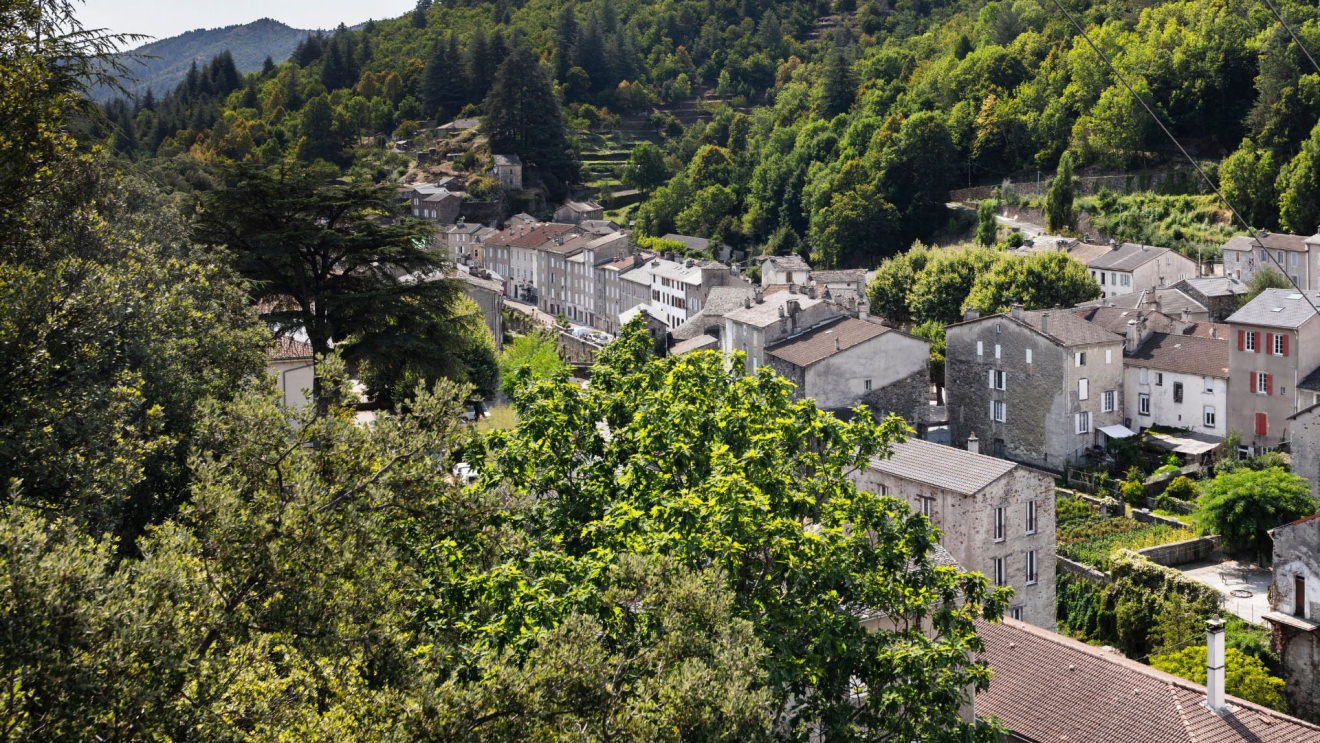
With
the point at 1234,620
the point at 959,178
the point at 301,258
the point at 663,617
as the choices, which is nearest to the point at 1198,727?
the point at 663,617

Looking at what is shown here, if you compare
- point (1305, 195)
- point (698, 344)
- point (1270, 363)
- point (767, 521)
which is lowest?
point (698, 344)

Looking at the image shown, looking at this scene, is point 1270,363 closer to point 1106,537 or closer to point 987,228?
point 1106,537

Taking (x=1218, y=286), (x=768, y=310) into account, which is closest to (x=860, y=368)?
(x=768, y=310)

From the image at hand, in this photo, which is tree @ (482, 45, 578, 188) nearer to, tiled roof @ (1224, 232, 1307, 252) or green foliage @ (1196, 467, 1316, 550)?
tiled roof @ (1224, 232, 1307, 252)

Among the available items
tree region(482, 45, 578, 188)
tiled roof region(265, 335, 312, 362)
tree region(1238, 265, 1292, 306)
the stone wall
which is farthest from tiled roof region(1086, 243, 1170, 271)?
tree region(482, 45, 578, 188)

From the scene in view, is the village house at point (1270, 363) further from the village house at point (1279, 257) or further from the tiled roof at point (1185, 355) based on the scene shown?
the village house at point (1279, 257)

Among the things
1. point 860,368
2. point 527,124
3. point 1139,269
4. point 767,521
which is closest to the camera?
point 767,521

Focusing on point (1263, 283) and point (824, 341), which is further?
point (1263, 283)

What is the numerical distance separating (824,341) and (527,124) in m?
75.9

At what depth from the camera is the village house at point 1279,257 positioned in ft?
174

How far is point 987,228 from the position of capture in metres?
71.3

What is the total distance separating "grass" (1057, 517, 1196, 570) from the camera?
3144 centimetres

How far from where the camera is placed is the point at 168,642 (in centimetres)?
734

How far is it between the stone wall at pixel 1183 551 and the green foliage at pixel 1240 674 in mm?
7947
